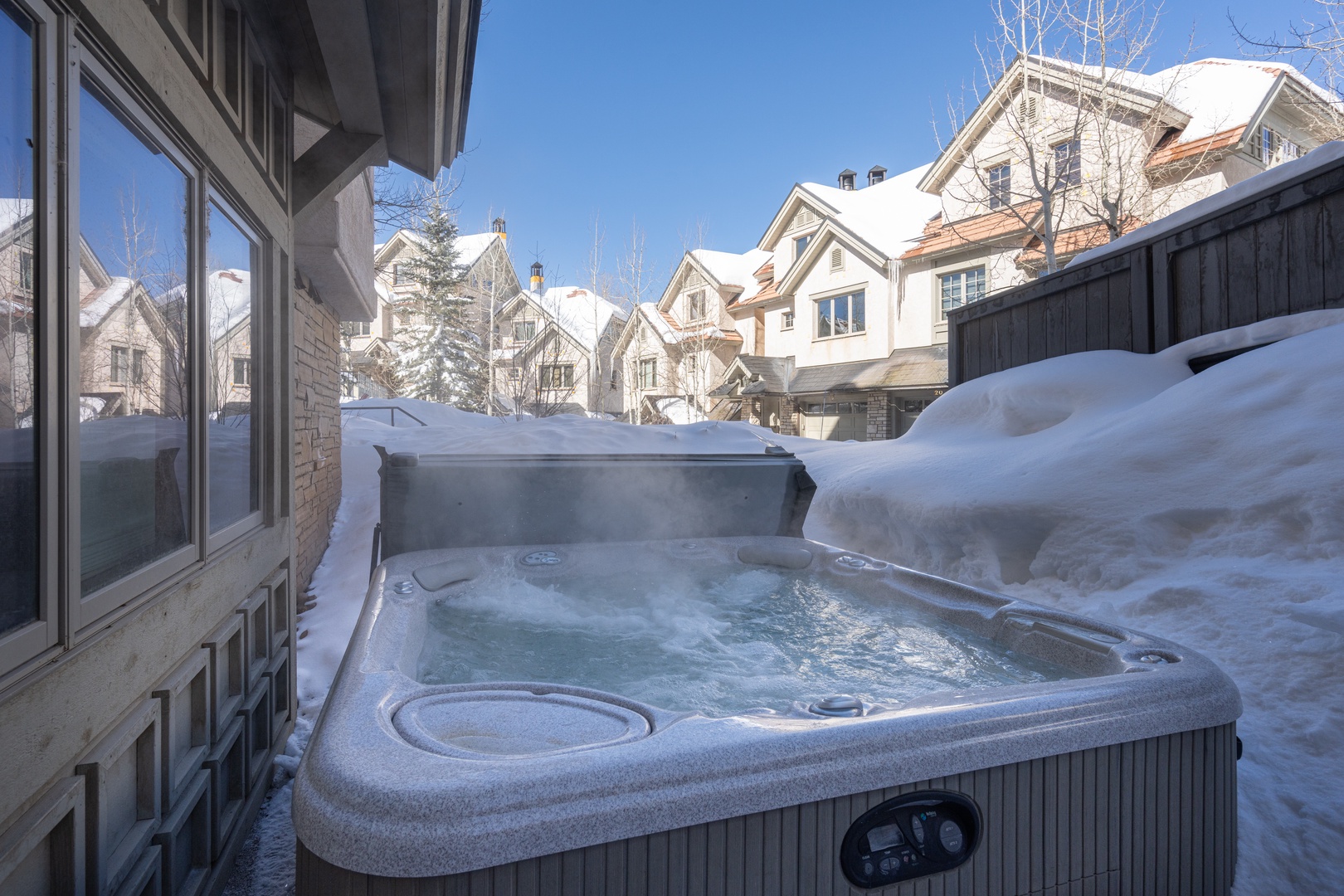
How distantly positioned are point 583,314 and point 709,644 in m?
18.3

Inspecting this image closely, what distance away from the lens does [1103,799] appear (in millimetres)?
1361

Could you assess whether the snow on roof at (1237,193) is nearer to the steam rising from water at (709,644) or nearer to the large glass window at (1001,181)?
the steam rising from water at (709,644)

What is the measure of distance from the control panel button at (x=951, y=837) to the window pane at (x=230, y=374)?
1.72m

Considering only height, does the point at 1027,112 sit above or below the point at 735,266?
below

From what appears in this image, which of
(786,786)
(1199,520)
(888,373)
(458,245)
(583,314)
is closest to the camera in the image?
(786,786)

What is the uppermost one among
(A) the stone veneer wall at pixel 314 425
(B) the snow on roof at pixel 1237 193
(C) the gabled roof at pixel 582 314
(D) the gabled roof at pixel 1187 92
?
(D) the gabled roof at pixel 1187 92

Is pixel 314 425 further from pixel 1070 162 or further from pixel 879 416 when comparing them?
pixel 879 416

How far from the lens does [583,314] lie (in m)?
20.4

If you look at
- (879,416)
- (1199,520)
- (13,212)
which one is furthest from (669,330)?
(13,212)

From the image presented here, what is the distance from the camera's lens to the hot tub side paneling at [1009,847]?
40.1 inches

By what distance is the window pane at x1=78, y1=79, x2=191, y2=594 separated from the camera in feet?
3.69

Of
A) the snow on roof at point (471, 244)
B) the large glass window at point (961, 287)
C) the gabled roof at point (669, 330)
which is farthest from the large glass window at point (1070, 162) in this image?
the snow on roof at point (471, 244)

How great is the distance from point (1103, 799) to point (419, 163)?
9.69ft

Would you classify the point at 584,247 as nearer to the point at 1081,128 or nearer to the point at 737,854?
the point at 1081,128
